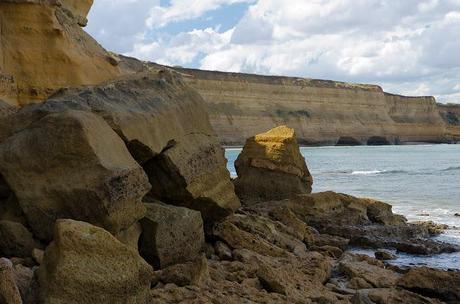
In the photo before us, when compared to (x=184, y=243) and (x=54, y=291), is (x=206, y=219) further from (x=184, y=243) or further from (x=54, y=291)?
(x=54, y=291)

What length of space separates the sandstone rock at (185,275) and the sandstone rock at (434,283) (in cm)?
229

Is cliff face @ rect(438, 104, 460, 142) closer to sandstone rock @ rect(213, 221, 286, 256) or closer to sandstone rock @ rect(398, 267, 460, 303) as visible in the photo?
sandstone rock @ rect(213, 221, 286, 256)

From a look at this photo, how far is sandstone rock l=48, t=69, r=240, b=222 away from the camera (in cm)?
613

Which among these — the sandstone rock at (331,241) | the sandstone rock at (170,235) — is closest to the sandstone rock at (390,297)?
the sandstone rock at (170,235)

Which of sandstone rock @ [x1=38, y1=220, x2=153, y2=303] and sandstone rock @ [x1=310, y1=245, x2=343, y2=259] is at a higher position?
sandstone rock @ [x1=38, y1=220, x2=153, y2=303]

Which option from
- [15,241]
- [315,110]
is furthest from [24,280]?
[315,110]

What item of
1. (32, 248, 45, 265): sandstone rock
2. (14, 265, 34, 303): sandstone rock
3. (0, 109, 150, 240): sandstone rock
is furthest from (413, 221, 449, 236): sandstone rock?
(14, 265, 34, 303): sandstone rock

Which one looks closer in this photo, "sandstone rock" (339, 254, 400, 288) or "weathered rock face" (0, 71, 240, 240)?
"weathered rock face" (0, 71, 240, 240)

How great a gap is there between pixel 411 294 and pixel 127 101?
3.45 m

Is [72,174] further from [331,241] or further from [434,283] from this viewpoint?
[331,241]

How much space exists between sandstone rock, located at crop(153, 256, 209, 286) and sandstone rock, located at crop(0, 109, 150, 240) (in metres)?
0.53

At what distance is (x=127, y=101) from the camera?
6.47m

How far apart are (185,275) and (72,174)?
1.25 metres

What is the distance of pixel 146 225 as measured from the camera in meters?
5.84
